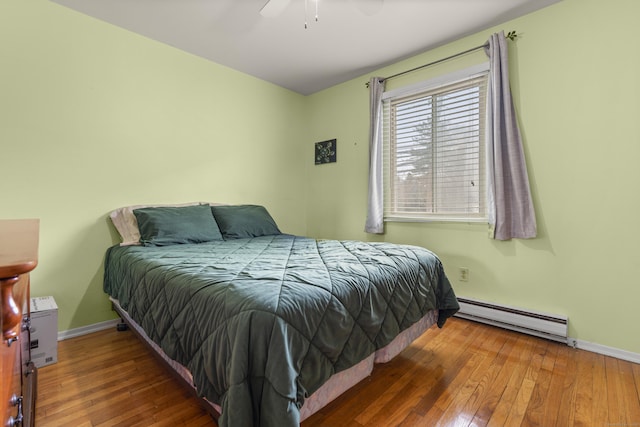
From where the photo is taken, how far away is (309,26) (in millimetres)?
2479

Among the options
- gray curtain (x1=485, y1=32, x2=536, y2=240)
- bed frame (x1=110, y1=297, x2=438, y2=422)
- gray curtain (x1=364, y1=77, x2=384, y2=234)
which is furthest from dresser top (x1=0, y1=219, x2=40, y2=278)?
gray curtain (x1=364, y1=77, x2=384, y2=234)

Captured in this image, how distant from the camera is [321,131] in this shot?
3.85 metres

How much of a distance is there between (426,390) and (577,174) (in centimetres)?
182

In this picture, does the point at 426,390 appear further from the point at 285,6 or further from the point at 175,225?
the point at 285,6

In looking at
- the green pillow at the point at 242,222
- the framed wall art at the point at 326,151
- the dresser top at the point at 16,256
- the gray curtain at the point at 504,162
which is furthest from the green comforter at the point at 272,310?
the framed wall art at the point at 326,151

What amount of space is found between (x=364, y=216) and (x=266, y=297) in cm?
243

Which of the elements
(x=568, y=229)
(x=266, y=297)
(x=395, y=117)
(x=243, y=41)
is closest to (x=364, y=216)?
(x=395, y=117)

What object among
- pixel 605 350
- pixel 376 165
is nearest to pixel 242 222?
pixel 376 165

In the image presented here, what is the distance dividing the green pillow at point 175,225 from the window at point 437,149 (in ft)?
5.82

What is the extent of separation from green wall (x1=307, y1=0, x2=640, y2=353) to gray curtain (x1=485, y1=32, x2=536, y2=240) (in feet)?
0.30

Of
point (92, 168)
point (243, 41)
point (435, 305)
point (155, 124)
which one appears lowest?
point (435, 305)

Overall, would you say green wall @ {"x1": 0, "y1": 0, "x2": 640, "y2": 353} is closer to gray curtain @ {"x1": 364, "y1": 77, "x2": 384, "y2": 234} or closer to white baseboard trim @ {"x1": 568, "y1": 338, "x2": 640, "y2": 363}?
white baseboard trim @ {"x1": 568, "y1": 338, "x2": 640, "y2": 363}

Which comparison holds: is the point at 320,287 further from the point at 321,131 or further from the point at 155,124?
the point at 321,131

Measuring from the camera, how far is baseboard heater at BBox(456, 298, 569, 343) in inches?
85.5
